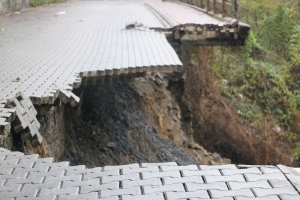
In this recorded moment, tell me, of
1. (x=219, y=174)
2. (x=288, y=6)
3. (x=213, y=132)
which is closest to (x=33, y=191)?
(x=219, y=174)

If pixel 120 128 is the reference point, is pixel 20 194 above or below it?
above

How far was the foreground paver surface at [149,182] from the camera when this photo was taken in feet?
9.96

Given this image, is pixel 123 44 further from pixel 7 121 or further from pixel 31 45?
pixel 7 121

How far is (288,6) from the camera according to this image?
22172 mm

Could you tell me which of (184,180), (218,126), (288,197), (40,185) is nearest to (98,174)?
(40,185)

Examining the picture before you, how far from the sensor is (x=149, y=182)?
3.23 metres

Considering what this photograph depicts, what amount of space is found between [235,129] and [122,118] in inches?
220

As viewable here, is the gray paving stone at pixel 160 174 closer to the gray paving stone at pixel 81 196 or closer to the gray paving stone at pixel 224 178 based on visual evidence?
the gray paving stone at pixel 224 178

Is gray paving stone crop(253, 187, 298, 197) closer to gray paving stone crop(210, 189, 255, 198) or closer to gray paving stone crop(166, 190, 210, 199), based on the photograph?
gray paving stone crop(210, 189, 255, 198)

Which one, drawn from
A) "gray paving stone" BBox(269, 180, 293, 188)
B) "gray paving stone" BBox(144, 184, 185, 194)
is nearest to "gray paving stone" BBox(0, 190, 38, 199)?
"gray paving stone" BBox(144, 184, 185, 194)

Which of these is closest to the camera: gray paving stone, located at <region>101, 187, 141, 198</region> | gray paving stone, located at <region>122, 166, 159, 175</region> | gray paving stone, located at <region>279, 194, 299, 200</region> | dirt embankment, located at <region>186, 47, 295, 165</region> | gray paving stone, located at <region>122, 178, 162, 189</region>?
gray paving stone, located at <region>279, 194, 299, 200</region>

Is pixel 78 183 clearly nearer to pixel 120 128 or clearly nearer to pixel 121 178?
pixel 121 178

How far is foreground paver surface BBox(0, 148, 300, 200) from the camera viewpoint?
304cm

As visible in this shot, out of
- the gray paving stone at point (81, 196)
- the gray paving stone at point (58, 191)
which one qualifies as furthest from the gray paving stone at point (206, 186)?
the gray paving stone at point (58, 191)
